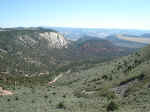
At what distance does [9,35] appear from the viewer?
16262 cm

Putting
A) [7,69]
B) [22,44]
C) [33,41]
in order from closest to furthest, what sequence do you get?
[7,69] < [22,44] < [33,41]

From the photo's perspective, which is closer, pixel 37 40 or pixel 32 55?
pixel 32 55

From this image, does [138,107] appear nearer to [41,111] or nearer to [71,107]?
[71,107]

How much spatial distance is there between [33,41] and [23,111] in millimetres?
162813

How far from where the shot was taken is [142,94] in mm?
20078

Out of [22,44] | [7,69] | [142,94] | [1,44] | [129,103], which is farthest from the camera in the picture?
[22,44]

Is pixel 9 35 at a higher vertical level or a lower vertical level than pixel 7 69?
higher

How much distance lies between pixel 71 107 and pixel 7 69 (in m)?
76.6

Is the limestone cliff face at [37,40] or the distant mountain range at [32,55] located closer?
the distant mountain range at [32,55]

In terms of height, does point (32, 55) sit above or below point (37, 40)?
below

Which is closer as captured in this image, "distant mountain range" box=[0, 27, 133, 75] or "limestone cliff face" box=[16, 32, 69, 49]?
"distant mountain range" box=[0, 27, 133, 75]

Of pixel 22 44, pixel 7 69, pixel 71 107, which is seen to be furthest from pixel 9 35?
pixel 71 107

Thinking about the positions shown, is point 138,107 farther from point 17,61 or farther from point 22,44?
point 22,44

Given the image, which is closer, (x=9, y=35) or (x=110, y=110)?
(x=110, y=110)
